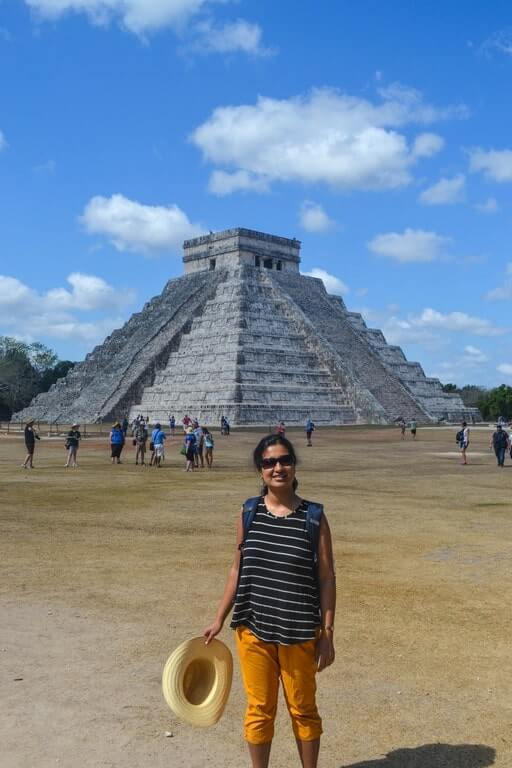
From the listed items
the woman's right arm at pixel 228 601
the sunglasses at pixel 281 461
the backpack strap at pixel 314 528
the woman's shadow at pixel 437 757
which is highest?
the sunglasses at pixel 281 461

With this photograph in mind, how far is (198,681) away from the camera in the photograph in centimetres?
388

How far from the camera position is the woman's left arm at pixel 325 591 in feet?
11.6

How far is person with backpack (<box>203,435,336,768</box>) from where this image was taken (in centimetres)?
354

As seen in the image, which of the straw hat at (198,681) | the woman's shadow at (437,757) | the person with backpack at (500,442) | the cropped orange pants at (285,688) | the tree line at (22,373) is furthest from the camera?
the tree line at (22,373)

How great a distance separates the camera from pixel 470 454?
26.3 m

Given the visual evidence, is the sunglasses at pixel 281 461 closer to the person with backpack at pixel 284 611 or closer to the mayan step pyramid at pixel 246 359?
the person with backpack at pixel 284 611

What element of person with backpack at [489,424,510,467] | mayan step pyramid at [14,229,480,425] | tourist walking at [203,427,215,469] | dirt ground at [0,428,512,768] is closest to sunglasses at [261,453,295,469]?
dirt ground at [0,428,512,768]

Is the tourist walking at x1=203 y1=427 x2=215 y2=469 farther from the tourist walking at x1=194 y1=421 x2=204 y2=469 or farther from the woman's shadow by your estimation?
the woman's shadow

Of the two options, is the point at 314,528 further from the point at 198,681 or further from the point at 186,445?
the point at 186,445

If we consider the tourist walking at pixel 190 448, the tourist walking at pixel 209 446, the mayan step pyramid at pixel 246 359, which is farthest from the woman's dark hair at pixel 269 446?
the mayan step pyramid at pixel 246 359

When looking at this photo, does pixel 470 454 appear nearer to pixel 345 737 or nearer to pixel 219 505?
pixel 219 505

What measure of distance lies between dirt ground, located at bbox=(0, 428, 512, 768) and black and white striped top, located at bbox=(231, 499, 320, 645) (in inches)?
32.9

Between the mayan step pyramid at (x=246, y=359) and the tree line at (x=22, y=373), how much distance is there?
1458 cm

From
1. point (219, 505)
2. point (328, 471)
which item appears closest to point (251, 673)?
point (219, 505)
